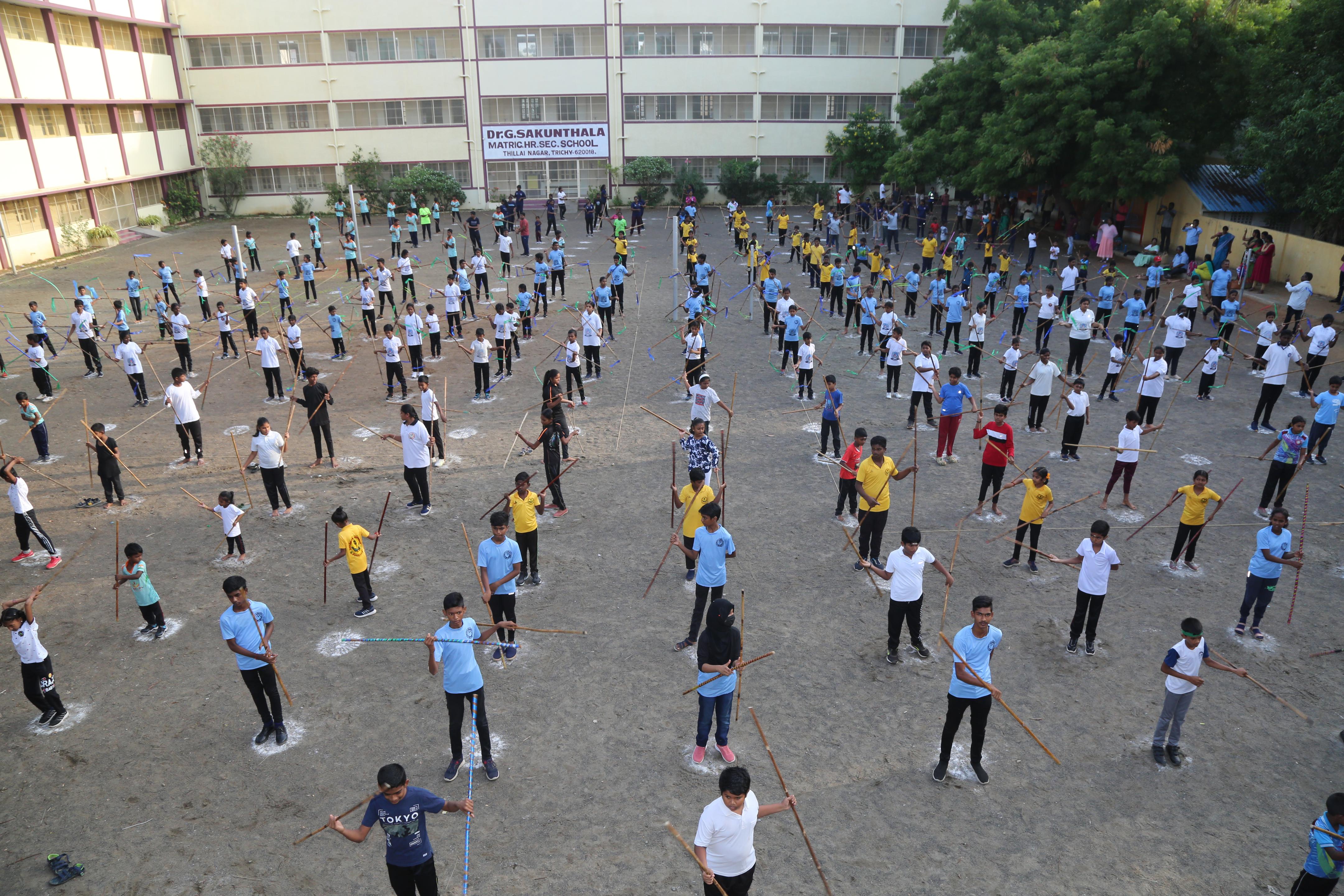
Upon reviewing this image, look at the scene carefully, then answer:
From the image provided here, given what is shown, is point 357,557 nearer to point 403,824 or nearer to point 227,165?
point 403,824

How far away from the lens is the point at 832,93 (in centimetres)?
4253

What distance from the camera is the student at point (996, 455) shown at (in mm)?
10891

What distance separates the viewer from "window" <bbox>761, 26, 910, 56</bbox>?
136 feet

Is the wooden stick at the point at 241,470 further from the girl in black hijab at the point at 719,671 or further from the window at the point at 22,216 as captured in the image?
the window at the point at 22,216

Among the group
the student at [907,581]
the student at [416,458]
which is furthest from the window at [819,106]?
the student at [907,581]

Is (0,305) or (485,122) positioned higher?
(485,122)

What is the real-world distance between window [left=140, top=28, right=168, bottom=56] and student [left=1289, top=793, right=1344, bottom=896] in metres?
46.4

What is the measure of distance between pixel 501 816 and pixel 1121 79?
27.8 metres

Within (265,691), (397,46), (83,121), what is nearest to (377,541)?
(265,691)

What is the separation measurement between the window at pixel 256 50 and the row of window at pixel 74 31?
1530mm

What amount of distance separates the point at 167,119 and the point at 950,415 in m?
41.4

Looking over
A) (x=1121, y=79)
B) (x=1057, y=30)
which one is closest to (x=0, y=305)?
(x=1121, y=79)

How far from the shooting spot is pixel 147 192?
1483 inches

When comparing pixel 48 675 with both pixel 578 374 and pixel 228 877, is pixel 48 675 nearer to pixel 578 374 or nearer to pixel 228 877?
pixel 228 877
